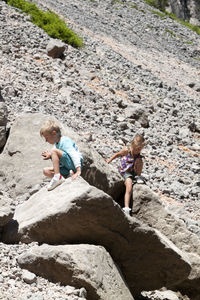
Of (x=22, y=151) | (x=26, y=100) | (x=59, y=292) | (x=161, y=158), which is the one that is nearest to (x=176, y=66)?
(x=161, y=158)

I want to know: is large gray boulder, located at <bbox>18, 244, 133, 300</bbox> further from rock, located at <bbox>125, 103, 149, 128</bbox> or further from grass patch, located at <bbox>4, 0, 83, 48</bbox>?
grass patch, located at <bbox>4, 0, 83, 48</bbox>

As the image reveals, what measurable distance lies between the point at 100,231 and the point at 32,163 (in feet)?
8.30

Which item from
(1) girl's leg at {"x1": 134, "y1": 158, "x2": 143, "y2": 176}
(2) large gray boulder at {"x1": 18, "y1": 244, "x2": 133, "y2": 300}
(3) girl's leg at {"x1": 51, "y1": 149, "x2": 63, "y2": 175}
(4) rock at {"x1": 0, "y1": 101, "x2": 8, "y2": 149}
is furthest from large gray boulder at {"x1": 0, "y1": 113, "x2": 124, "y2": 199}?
(2) large gray boulder at {"x1": 18, "y1": 244, "x2": 133, "y2": 300}

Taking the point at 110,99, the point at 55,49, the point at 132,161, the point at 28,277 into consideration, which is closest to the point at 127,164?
the point at 132,161

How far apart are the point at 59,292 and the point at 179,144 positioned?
36.2 feet

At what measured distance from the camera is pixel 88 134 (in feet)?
42.3

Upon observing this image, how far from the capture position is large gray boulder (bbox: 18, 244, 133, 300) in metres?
5.64

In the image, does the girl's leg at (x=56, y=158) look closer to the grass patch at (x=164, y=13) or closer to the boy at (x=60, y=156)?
the boy at (x=60, y=156)

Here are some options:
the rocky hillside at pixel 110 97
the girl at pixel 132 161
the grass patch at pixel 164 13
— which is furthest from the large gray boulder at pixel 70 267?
the grass patch at pixel 164 13

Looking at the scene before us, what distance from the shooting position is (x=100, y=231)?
6.37m

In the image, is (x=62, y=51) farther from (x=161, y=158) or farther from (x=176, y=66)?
(x=176, y=66)

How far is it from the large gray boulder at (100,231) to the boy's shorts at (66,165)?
407 millimetres

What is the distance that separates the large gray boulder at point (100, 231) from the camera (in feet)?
20.0

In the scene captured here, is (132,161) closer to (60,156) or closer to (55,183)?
(60,156)
